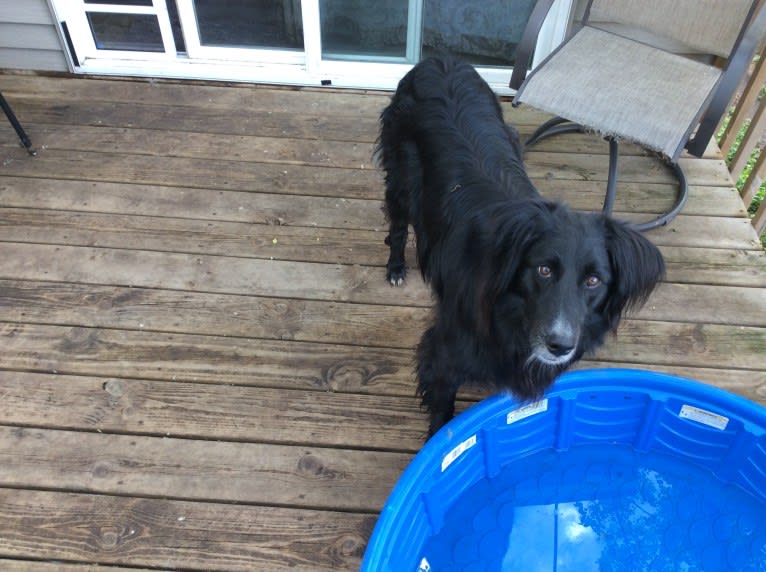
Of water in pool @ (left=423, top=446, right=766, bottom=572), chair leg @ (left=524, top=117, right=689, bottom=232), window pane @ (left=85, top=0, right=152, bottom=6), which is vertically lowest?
water in pool @ (left=423, top=446, right=766, bottom=572)

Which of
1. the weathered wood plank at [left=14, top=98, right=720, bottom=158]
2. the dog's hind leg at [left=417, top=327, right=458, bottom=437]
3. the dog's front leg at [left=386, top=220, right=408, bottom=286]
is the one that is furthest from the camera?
the weathered wood plank at [left=14, top=98, right=720, bottom=158]

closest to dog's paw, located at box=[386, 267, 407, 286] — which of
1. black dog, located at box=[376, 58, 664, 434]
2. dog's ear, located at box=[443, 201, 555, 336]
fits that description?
black dog, located at box=[376, 58, 664, 434]

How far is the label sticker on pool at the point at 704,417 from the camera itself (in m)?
1.63

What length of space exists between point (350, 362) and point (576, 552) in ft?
2.90

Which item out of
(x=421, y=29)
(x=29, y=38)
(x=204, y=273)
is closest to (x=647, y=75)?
(x=421, y=29)

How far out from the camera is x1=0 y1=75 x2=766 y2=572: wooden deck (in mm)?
1638

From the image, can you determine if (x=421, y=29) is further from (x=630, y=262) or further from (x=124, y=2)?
(x=630, y=262)

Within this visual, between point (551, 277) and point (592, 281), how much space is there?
108 mm

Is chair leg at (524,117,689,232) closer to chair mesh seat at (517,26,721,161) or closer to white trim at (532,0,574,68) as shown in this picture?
chair mesh seat at (517,26,721,161)

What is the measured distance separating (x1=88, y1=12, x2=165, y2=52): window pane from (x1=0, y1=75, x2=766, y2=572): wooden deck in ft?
1.04

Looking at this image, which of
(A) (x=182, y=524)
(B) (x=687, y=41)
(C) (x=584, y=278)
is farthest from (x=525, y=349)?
(B) (x=687, y=41)

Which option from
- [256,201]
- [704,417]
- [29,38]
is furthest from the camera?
[29,38]

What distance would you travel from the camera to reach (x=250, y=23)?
3186mm

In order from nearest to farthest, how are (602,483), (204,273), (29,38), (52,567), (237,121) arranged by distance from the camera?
1. (52,567)
2. (602,483)
3. (204,273)
4. (237,121)
5. (29,38)
